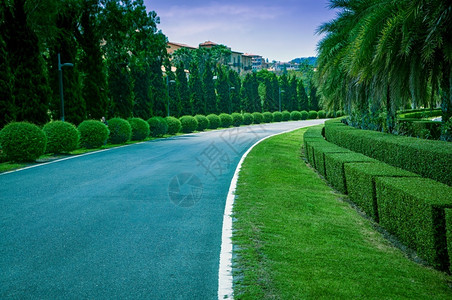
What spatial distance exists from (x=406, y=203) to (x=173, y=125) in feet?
101

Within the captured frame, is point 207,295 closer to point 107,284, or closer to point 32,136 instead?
point 107,284

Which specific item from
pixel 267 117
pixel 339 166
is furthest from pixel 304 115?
pixel 339 166

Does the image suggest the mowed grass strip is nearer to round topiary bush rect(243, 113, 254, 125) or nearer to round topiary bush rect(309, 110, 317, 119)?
round topiary bush rect(243, 113, 254, 125)

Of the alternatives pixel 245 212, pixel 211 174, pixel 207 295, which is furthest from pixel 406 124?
pixel 207 295

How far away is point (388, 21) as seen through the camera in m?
10.5

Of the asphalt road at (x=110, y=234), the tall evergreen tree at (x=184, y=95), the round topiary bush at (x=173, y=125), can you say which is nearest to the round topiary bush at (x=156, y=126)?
the round topiary bush at (x=173, y=125)

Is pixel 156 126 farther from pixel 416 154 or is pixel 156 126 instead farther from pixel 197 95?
pixel 416 154

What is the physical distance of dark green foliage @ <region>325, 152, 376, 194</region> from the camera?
9.88 m

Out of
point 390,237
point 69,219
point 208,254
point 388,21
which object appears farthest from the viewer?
point 388,21

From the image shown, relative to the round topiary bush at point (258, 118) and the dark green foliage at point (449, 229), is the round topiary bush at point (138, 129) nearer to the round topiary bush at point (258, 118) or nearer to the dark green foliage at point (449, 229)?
the dark green foliage at point (449, 229)

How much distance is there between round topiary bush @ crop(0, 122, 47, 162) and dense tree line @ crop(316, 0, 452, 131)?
1182cm

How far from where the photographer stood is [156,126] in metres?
32.5

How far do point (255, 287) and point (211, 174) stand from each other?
874 cm

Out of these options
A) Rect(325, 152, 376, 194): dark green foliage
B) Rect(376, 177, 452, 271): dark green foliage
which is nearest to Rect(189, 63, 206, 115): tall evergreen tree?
Rect(325, 152, 376, 194): dark green foliage
